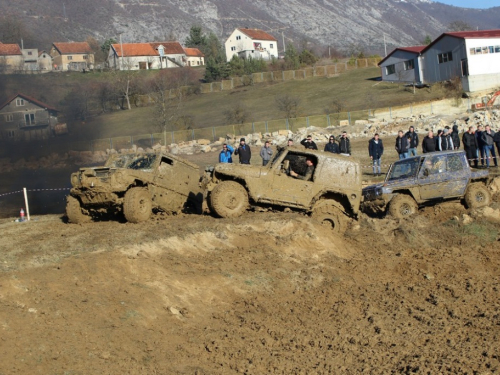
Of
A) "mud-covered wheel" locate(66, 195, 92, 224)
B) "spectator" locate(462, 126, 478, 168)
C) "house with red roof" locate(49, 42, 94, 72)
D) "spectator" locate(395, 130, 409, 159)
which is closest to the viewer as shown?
"mud-covered wheel" locate(66, 195, 92, 224)

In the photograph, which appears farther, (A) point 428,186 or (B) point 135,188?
(A) point 428,186

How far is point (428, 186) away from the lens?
672 inches

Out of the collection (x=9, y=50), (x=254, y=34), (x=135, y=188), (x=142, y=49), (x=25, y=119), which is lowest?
(x=135, y=188)

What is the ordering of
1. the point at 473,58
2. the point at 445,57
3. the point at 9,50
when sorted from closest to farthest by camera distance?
the point at 473,58, the point at 445,57, the point at 9,50

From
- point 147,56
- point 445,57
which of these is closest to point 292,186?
point 445,57

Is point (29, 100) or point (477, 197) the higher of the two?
point (29, 100)

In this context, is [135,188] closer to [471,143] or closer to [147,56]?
[471,143]

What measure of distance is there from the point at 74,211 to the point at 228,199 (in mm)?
3749

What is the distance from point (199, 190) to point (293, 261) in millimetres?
4366

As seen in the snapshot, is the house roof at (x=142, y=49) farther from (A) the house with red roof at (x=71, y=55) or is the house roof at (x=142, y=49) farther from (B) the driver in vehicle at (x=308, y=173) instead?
(B) the driver in vehicle at (x=308, y=173)

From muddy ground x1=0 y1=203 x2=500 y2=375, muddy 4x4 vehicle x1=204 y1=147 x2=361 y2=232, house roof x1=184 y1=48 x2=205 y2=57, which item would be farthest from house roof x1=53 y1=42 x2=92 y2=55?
muddy 4x4 vehicle x1=204 y1=147 x2=361 y2=232

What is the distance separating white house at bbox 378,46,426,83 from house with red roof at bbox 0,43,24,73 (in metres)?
36.3

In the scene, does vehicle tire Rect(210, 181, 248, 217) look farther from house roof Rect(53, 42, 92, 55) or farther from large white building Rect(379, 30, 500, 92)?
house roof Rect(53, 42, 92, 55)

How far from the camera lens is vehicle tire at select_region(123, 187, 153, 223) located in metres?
14.8
